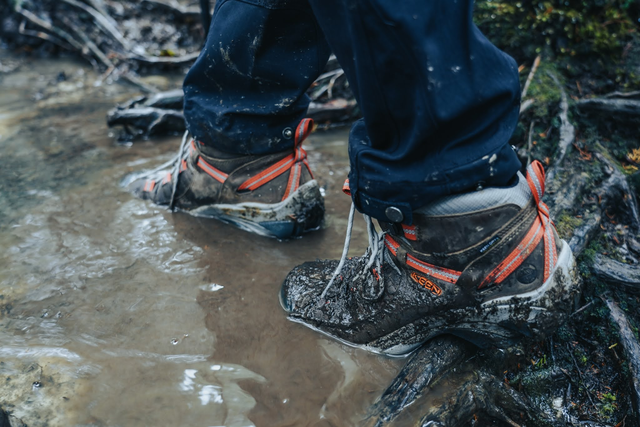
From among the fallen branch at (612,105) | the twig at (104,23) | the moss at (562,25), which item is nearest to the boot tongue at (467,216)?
the fallen branch at (612,105)

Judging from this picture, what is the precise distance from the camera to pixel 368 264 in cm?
160

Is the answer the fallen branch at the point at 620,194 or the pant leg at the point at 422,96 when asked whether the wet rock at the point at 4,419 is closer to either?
the pant leg at the point at 422,96

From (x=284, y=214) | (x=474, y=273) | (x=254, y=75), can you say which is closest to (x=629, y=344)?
(x=474, y=273)

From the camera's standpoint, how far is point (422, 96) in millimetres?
1172

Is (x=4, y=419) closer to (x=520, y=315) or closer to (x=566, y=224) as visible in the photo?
(x=520, y=315)

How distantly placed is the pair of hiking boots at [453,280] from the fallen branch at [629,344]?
0.89 feet

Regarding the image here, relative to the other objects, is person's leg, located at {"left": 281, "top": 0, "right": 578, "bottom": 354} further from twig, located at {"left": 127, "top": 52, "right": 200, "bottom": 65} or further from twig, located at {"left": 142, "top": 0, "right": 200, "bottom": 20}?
twig, located at {"left": 142, "top": 0, "right": 200, "bottom": 20}

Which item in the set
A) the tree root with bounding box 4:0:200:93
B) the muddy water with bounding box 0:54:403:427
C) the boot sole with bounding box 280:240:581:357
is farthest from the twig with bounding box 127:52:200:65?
the boot sole with bounding box 280:240:581:357

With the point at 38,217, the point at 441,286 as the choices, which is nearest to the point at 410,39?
the point at 441,286

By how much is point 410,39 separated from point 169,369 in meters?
1.24

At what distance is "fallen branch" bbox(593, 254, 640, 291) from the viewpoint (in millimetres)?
1611

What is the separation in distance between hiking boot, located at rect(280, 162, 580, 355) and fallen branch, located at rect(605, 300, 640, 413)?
27 cm

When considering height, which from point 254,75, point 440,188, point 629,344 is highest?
point 254,75

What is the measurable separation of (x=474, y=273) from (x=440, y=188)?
0.31 m
